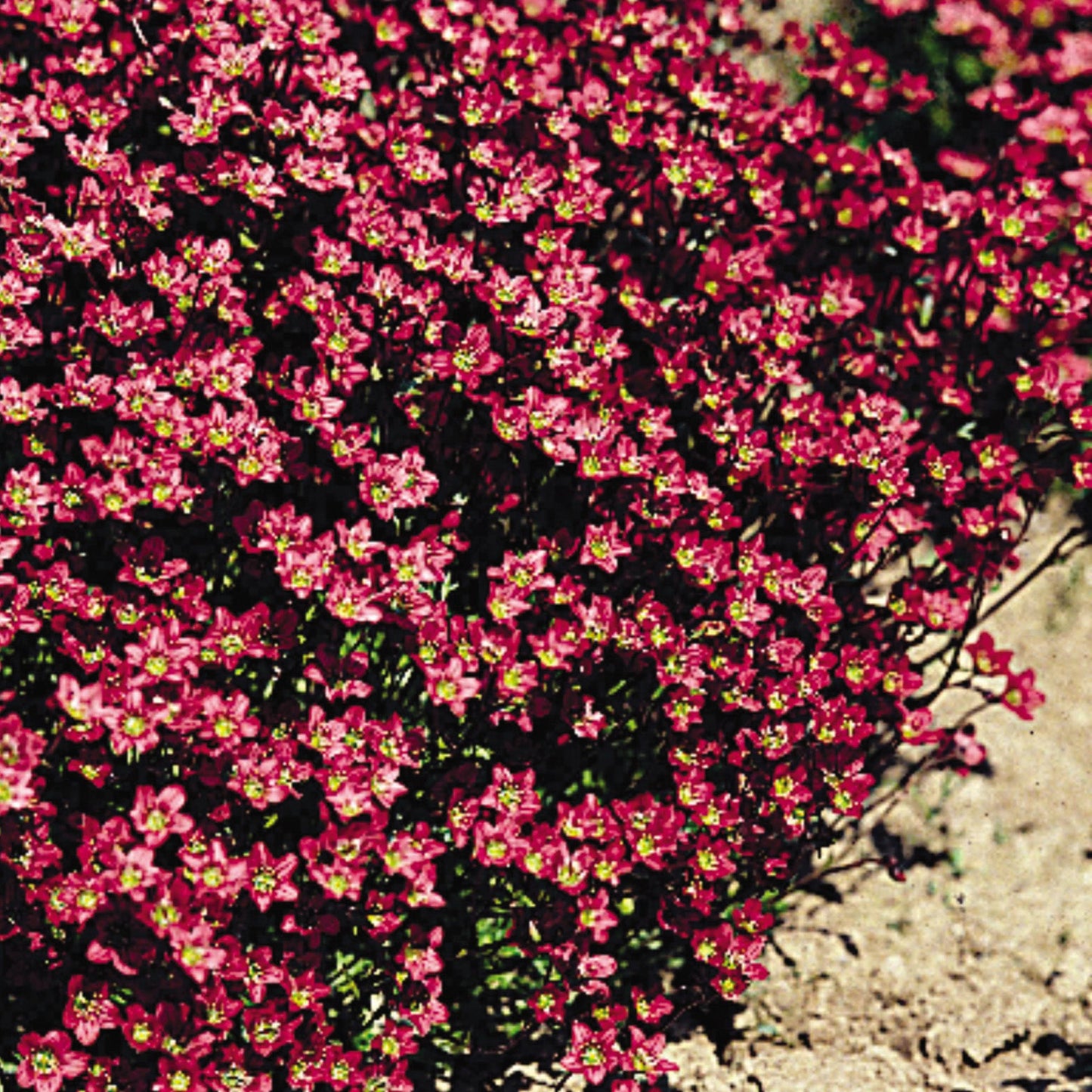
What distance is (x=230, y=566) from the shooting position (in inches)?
140

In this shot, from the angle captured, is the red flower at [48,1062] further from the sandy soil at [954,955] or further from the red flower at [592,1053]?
the sandy soil at [954,955]

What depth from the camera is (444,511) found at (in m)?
3.28

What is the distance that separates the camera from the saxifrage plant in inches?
111

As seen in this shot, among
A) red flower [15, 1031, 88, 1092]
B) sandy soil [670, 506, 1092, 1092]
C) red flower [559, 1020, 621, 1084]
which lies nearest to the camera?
red flower [15, 1031, 88, 1092]

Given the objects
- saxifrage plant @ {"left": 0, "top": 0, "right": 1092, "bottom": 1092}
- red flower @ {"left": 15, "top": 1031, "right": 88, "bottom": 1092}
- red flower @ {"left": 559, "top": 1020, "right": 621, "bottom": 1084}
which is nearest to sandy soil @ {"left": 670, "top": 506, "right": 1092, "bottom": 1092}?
saxifrage plant @ {"left": 0, "top": 0, "right": 1092, "bottom": 1092}

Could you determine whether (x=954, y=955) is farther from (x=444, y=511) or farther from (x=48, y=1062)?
(x=48, y=1062)

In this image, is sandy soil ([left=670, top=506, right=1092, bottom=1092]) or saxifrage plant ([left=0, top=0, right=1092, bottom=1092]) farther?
sandy soil ([left=670, top=506, right=1092, bottom=1092])

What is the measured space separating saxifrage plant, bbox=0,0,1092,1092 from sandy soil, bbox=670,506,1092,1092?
46cm

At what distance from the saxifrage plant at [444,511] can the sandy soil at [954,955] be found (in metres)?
0.46

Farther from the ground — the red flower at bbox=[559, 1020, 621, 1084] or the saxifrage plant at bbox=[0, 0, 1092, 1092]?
the saxifrage plant at bbox=[0, 0, 1092, 1092]

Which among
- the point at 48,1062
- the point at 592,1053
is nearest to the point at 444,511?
the point at 592,1053

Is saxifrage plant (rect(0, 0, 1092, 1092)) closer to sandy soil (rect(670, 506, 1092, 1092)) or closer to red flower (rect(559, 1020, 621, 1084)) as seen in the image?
red flower (rect(559, 1020, 621, 1084))

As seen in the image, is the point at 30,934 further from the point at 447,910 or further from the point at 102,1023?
the point at 447,910

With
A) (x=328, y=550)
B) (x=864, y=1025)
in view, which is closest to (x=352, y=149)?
(x=328, y=550)
